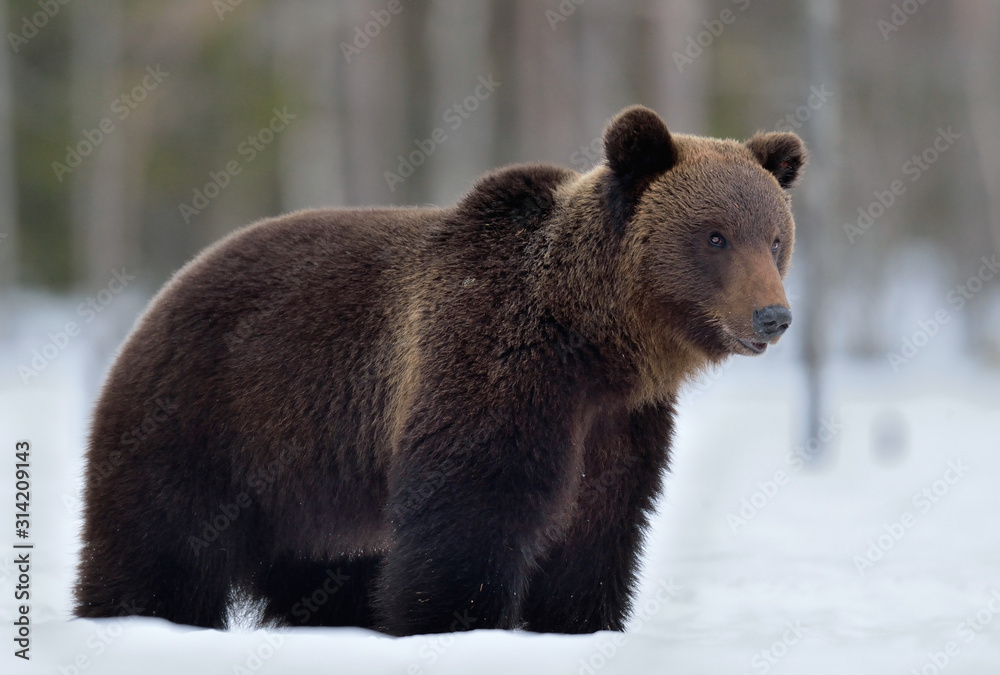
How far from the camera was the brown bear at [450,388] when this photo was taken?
4.51 meters

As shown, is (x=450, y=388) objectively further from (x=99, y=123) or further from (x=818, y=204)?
(x=99, y=123)

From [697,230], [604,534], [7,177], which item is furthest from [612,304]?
[7,177]

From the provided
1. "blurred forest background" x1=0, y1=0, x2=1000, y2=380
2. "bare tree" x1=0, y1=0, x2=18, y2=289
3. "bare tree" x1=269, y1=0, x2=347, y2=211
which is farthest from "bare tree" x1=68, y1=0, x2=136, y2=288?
"bare tree" x1=269, y1=0, x2=347, y2=211

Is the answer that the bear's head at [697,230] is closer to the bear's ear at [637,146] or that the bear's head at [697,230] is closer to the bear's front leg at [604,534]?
the bear's ear at [637,146]

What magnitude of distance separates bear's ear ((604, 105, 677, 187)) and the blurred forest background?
16.5 m

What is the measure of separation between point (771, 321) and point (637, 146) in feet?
3.06

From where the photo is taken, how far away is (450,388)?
14.9 feet

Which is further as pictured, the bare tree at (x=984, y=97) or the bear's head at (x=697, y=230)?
the bare tree at (x=984, y=97)

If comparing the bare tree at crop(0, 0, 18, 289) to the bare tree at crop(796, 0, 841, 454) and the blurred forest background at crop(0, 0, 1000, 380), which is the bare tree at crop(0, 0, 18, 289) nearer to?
the blurred forest background at crop(0, 0, 1000, 380)

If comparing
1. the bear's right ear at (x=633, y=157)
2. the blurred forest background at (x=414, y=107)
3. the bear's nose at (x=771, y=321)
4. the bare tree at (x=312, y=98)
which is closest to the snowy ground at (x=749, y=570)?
the bear's nose at (x=771, y=321)

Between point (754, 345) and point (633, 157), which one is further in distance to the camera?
point (633, 157)

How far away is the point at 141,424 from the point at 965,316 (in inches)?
994

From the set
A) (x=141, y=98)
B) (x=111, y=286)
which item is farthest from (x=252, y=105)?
(x=111, y=286)

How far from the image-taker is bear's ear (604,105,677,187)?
469 cm
